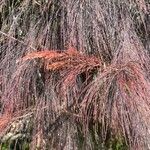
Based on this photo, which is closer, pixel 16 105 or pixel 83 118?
pixel 83 118

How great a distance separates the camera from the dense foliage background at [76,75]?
121 cm

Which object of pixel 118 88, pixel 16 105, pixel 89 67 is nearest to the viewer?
pixel 118 88

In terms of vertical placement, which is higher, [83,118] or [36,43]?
[36,43]

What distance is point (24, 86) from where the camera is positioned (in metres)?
1.44

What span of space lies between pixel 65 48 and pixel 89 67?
169 mm

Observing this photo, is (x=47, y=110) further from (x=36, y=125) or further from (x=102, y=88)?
(x=102, y=88)

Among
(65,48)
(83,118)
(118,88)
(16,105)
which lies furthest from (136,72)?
(16,105)

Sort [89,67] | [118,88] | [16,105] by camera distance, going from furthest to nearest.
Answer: [16,105] < [89,67] < [118,88]

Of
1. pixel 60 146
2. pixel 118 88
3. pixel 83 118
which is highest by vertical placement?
pixel 118 88

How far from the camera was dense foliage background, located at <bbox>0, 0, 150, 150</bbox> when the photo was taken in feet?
3.95

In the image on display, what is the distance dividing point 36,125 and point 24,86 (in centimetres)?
13

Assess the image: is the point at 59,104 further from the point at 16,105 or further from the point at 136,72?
the point at 136,72

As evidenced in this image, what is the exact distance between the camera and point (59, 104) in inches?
53.2

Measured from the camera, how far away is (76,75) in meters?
1.31
